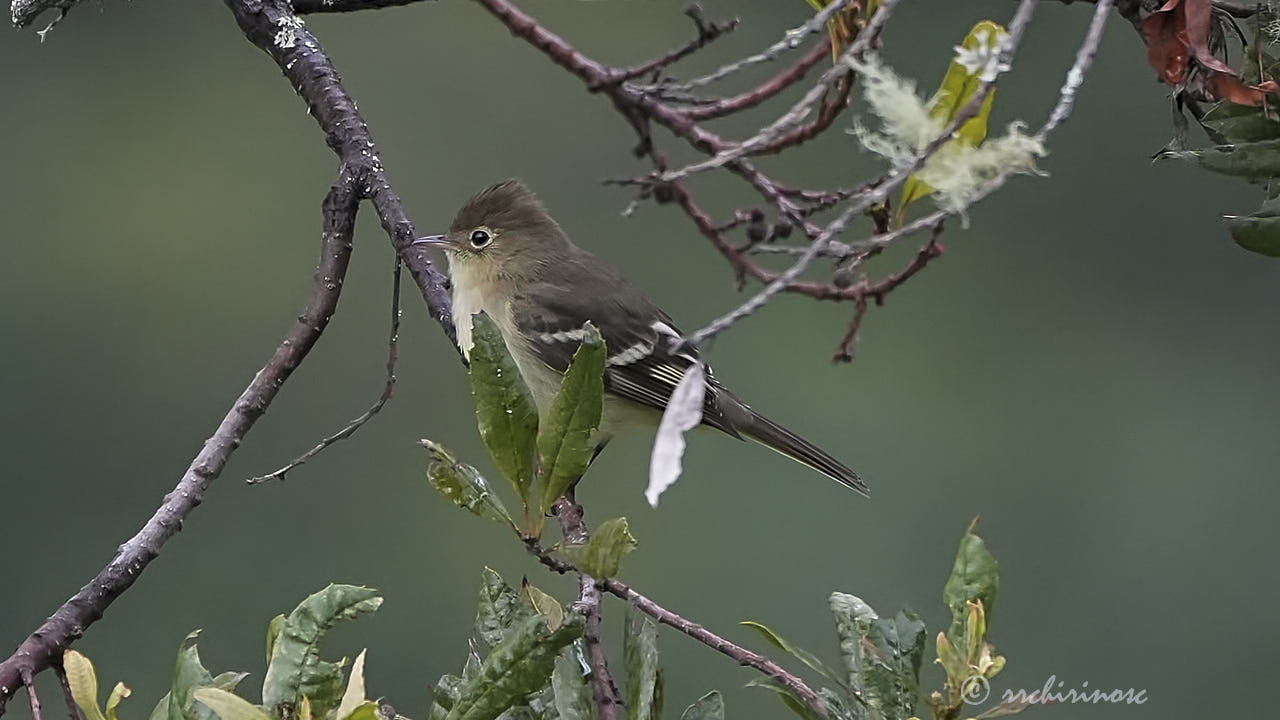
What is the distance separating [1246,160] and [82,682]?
1660 millimetres

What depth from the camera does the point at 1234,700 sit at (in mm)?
12508

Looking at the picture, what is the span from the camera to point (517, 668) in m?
1.87

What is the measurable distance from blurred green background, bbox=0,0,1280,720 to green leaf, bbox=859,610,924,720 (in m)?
6.69

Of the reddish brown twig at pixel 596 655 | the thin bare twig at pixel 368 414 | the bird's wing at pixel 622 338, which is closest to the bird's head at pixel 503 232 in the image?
the bird's wing at pixel 622 338

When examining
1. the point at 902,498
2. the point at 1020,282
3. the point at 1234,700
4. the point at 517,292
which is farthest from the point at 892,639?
the point at 1020,282

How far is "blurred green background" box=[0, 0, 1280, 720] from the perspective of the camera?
1109cm

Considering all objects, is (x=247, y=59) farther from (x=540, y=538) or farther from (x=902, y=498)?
(x=540, y=538)

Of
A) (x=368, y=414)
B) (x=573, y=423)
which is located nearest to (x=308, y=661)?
(x=573, y=423)

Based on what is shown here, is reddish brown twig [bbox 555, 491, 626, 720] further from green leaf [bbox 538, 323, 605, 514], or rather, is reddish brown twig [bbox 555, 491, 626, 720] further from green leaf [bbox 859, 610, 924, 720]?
green leaf [bbox 859, 610, 924, 720]

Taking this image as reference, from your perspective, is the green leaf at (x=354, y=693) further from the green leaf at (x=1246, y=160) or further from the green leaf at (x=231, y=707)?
the green leaf at (x=1246, y=160)

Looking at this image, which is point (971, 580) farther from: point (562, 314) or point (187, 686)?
point (562, 314)

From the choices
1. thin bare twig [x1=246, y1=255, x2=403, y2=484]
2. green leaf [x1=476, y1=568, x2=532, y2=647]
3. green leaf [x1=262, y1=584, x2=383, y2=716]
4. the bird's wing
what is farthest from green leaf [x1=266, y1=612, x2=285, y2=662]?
the bird's wing

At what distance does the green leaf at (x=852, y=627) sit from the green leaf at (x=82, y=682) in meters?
0.95

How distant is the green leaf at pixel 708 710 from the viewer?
207cm
